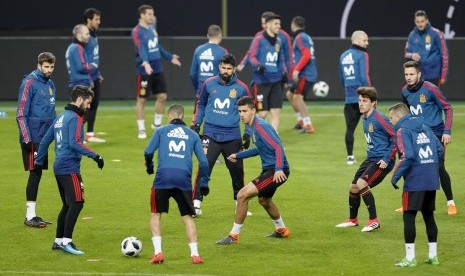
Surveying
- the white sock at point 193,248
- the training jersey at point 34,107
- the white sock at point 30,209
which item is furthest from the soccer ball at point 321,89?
the white sock at point 193,248

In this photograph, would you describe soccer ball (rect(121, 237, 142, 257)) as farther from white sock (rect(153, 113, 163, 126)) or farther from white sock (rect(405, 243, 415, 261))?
white sock (rect(153, 113, 163, 126))

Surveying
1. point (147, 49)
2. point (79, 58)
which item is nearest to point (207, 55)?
point (79, 58)

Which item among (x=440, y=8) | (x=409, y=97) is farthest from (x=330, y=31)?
(x=409, y=97)

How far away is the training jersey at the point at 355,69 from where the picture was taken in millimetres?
19391

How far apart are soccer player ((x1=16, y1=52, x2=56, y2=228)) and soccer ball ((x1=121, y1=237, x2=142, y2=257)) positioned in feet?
7.33

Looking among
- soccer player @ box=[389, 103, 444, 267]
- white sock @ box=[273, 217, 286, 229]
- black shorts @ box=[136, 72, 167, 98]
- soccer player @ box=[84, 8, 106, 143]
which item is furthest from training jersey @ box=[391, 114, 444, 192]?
black shorts @ box=[136, 72, 167, 98]

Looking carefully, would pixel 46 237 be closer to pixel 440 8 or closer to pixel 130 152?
pixel 130 152

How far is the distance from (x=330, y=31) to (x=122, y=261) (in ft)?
59.5

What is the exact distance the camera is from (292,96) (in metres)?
23.7

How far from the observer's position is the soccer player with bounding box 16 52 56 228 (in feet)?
47.5

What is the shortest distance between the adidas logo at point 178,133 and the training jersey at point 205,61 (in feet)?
23.8

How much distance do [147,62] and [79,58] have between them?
186 cm

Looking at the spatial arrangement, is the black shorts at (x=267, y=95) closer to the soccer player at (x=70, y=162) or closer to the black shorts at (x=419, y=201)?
the soccer player at (x=70, y=162)

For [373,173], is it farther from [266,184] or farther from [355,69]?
[355,69]
